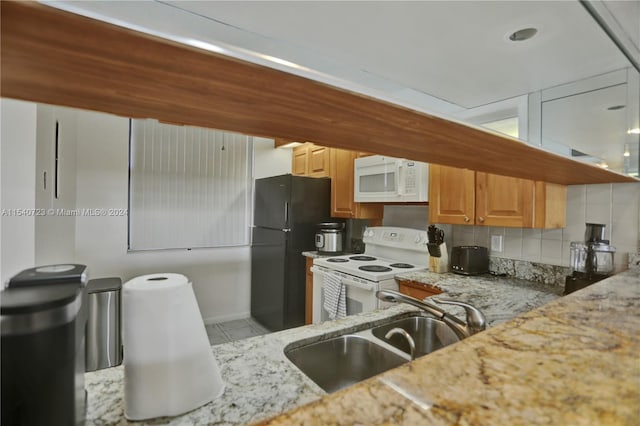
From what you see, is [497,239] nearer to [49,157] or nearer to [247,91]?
[247,91]

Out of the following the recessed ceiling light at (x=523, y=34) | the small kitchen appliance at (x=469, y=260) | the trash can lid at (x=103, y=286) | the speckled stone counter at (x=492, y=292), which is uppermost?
the recessed ceiling light at (x=523, y=34)

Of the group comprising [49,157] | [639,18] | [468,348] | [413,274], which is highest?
[639,18]

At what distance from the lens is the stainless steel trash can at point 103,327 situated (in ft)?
7.75

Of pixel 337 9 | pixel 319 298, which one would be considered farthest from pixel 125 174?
pixel 337 9

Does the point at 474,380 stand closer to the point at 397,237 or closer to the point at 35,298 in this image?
the point at 35,298

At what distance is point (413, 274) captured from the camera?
90.6 inches

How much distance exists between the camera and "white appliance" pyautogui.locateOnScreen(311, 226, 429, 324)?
222cm

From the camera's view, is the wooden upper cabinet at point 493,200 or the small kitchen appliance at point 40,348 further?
the wooden upper cabinet at point 493,200

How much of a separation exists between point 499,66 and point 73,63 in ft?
8.33

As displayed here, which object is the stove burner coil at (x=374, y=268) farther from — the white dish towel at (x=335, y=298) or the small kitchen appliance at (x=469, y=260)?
the small kitchen appliance at (x=469, y=260)

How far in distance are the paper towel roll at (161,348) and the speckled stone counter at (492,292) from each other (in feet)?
3.72

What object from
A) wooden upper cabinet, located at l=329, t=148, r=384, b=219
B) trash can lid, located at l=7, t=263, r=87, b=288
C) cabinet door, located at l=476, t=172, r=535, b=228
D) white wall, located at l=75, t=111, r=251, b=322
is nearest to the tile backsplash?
cabinet door, located at l=476, t=172, r=535, b=228

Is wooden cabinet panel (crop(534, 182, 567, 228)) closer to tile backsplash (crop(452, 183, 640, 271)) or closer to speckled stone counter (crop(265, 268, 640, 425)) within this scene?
tile backsplash (crop(452, 183, 640, 271))

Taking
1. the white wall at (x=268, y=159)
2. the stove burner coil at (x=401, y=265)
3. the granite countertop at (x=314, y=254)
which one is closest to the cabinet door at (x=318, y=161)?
the white wall at (x=268, y=159)
